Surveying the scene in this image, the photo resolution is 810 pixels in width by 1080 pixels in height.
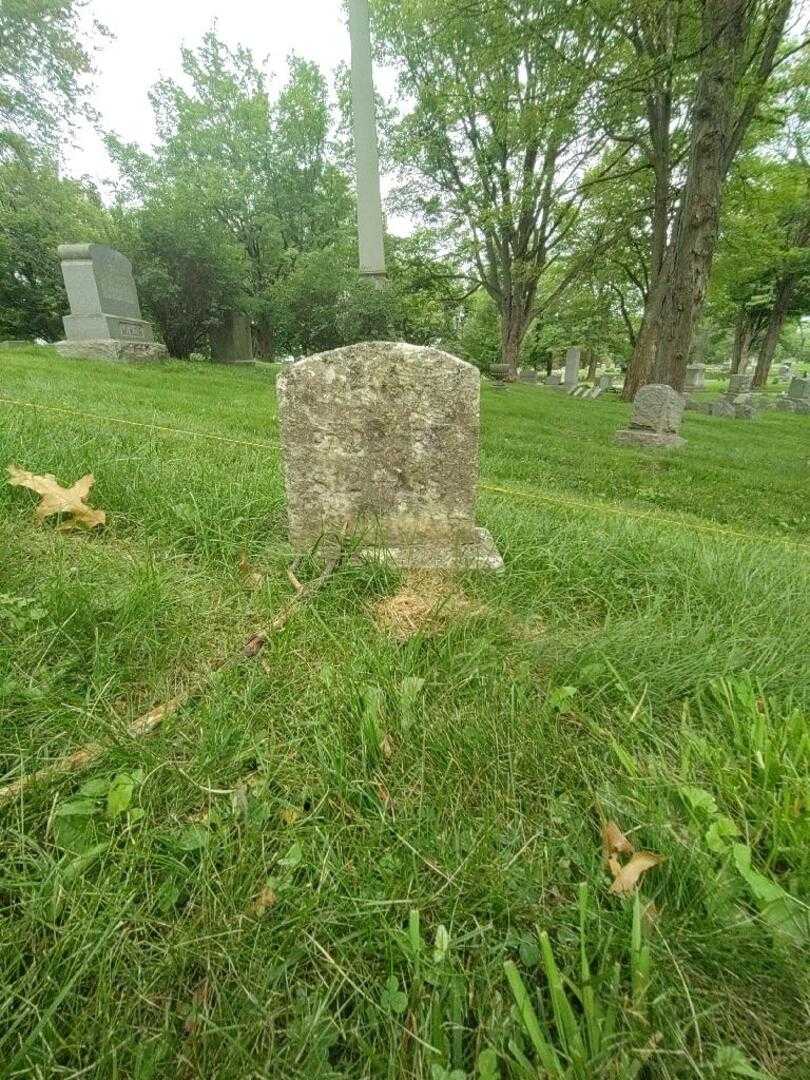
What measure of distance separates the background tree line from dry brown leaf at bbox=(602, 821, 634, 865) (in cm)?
637

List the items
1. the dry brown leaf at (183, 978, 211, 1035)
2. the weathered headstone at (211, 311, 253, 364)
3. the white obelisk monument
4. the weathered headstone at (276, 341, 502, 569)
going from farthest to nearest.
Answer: the weathered headstone at (211, 311, 253, 364) < the white obelisk monument < the weathered headstone at (276, 341, 502, 569) < the dry brown leaf at (183, 978, 211, 1035)

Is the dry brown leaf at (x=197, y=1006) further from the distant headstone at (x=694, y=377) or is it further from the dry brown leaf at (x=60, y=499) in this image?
the distant headstone at (x=694, y=377)

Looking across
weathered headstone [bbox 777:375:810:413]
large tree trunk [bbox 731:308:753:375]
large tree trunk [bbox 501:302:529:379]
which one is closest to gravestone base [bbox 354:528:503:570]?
large tree trunk [bbox 501:302:529:379]

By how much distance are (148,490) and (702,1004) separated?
2.60 meters

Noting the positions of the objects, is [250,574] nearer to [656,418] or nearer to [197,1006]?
[197,1006]

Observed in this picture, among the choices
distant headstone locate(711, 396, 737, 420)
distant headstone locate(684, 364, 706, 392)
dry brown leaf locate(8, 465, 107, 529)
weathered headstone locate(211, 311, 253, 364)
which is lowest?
distant headstone locate(711, 396, 737, 420)

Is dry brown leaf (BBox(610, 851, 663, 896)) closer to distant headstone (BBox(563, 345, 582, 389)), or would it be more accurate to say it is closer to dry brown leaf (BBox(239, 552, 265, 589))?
dry brown leaf (BBox(239, 552, 265, 589))

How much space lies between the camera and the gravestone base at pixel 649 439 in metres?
7.54

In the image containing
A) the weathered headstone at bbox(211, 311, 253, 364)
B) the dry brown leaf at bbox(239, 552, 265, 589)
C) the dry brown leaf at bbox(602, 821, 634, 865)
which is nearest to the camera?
the dry brown leaf at bbox(602, 821, 634, 865)

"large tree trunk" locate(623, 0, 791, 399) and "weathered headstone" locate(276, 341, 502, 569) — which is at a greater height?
"large tree trunk" locate(623, 0, 791, 399)

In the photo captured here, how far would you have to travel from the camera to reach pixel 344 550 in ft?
6.77

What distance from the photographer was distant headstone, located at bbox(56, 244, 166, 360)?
8.70m

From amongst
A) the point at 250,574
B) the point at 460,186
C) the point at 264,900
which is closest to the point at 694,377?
the point at 460,186

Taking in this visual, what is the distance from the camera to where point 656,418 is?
298 inches
